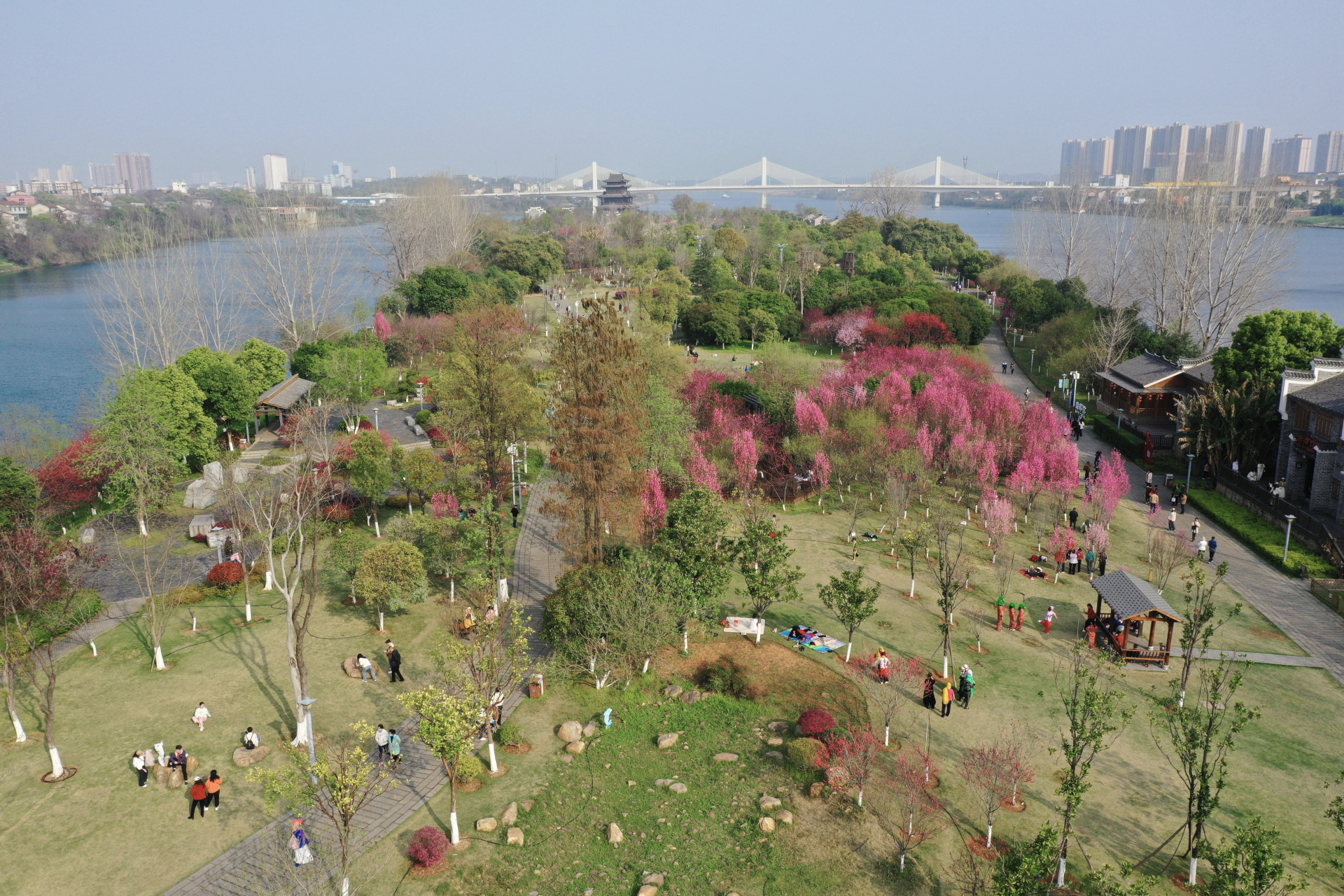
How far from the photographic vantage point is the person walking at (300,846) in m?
14.9

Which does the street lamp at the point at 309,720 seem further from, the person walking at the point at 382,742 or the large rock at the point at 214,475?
the large rock at the point at 214,475

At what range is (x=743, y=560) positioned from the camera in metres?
23.8

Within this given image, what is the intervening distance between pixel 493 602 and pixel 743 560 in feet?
22.0

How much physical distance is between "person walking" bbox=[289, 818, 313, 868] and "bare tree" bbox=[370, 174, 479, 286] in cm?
6778

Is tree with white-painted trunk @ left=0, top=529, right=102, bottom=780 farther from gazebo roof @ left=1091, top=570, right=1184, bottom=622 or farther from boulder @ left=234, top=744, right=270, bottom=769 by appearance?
gazebo roof @ left=1091, top=570, right=1184, bottom=622

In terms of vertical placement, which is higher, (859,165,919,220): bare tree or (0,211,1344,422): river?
(859,165,919,220): bare tree

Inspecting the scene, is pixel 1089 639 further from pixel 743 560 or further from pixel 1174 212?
pixel 1174 212

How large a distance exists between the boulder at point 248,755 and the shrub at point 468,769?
4.36 metres

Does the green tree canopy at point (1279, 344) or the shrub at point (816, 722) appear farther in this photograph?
the green tree canopy at point (1279, 344)

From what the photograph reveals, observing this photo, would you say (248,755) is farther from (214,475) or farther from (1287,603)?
(1287,603)

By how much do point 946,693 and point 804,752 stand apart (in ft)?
12.6

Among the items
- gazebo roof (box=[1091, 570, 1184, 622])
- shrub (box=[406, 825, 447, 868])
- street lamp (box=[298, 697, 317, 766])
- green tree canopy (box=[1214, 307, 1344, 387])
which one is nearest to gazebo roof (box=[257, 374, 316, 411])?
street lamp (box=[298, 697, 317, 766])

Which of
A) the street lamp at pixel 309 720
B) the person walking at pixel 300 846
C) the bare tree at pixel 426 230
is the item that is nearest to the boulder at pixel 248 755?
the street lamp at pixel 309 720

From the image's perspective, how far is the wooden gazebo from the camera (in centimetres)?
2186
